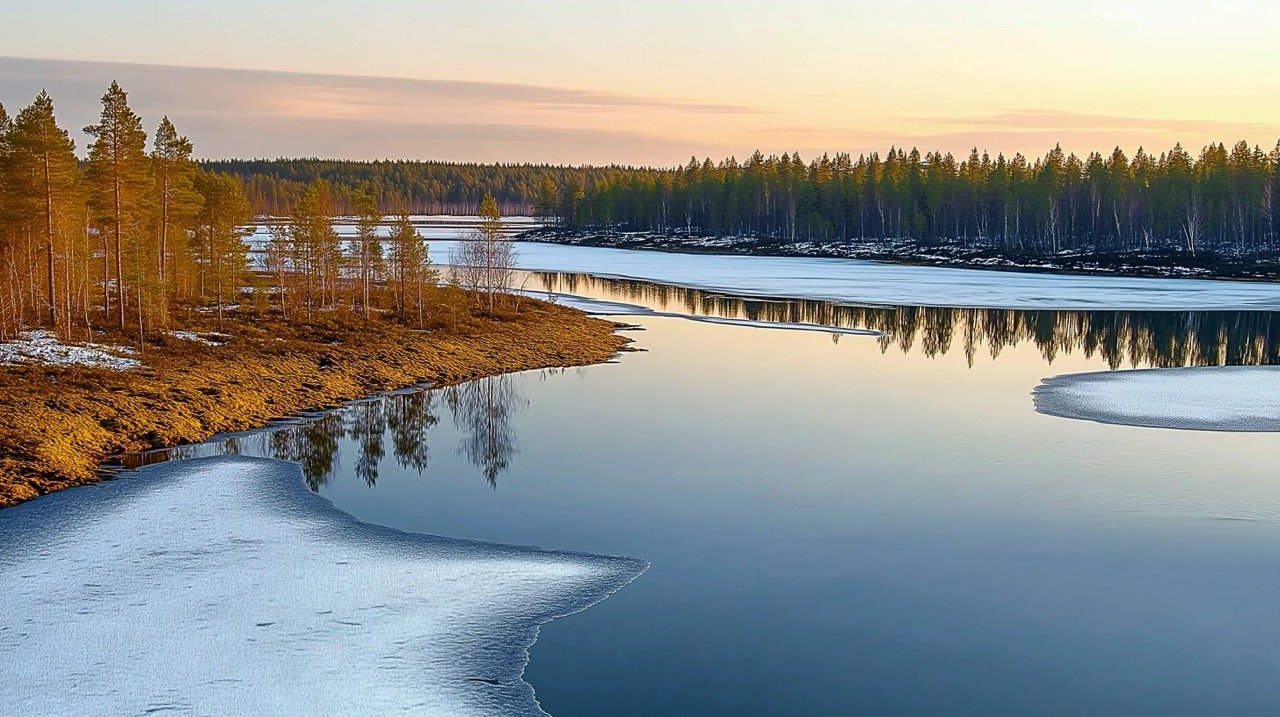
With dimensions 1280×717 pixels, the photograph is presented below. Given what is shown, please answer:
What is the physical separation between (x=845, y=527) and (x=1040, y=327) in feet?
130

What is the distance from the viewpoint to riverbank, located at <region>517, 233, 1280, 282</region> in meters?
93.5

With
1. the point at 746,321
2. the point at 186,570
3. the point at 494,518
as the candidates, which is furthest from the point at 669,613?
the point at 746,321

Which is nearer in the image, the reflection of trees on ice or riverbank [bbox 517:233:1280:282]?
the reflection of trees on ice

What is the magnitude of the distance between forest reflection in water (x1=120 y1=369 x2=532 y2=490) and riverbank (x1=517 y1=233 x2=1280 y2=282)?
260ft

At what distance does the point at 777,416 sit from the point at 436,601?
53.4 feet

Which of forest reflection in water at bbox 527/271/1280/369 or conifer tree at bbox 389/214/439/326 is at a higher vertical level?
conifer tree at bbox 389/214/439/326

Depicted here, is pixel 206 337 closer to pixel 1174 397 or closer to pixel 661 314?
pixel 661 314

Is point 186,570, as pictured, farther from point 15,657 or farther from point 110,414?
point 110,414

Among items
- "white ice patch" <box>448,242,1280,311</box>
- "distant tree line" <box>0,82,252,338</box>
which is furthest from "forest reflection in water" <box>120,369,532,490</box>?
"white ice patch" <box>448,242,1280,311</box>

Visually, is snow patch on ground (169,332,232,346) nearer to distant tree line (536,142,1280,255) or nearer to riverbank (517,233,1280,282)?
riverbank (517,233,1280,282)

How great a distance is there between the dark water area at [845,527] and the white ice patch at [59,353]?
7.42 m

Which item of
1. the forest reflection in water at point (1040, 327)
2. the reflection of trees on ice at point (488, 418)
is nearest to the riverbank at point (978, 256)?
the forest reflection in water at point (1040, 327)

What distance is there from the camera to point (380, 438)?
89.1ft

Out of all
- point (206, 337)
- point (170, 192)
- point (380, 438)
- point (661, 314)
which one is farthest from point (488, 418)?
point (661, 314)
